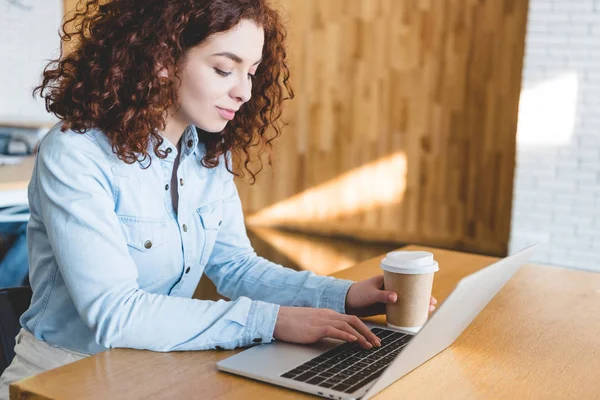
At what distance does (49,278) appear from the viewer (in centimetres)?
128

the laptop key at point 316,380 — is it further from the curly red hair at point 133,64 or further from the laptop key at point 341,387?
the curly red hair at point 133,64

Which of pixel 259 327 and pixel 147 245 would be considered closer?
pixel 259 327

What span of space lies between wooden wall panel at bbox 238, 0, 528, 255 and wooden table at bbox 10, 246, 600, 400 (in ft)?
11.4

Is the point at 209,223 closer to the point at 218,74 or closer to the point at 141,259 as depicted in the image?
the point at 141,259

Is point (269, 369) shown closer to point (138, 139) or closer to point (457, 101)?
point (138, 139)

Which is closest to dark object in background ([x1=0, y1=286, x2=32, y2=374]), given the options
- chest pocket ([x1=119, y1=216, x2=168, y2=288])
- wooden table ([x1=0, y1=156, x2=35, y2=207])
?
chest pocket ([x1=119, y1=216, x2=168, y2=288])

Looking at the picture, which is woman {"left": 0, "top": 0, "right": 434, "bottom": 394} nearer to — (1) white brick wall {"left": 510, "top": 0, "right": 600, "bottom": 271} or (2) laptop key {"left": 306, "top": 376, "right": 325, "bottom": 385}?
(2) laptop key {"left": 306, "top": 376, "right": 325, "bottom": 385}

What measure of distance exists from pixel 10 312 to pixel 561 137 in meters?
3.37

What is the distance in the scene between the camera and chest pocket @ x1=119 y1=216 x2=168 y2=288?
50.7 inches

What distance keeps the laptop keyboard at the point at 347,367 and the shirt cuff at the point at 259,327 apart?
0.10 meters

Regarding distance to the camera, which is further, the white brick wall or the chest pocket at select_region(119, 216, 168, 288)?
the white brick wall

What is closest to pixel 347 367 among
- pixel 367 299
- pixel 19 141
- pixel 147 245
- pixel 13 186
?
pixel 367 299

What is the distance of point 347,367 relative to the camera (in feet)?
3.33

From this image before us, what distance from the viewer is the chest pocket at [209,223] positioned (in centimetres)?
145
